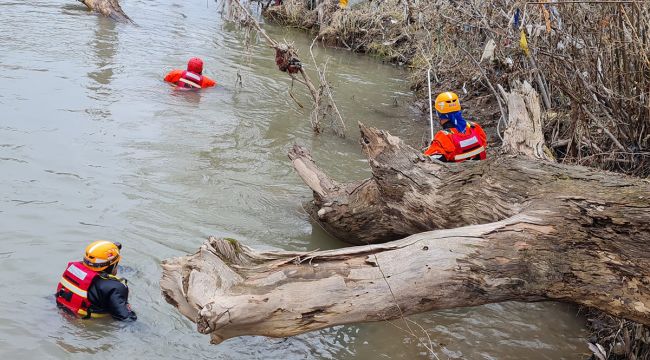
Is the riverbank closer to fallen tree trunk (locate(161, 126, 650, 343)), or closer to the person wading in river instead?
fallen tree trunk (locate(161, 126, 650, 343))

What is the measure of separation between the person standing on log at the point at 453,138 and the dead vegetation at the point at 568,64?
1.02 meters

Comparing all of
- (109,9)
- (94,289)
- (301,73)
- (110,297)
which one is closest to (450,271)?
(110,297)

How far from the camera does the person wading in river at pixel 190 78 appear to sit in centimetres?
1228

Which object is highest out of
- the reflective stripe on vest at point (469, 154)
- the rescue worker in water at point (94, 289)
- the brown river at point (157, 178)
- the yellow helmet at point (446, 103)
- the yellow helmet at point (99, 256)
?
the yellow helmet at point (446, 103)

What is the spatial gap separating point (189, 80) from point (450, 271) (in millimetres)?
8680

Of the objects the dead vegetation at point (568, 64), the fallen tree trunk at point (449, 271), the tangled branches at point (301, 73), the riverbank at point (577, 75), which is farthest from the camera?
the tangled branches at point (301, 73)

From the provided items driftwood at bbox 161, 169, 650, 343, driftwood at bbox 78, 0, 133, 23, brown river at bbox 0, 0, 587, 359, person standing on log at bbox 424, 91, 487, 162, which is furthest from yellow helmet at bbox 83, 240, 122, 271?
driftwood at bbox 78, 0, 133, 23

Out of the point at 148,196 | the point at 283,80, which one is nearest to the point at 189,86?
the point at 283,80

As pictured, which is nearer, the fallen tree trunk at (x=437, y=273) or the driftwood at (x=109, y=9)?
the fallen tree trunk at (x=437, y=273)

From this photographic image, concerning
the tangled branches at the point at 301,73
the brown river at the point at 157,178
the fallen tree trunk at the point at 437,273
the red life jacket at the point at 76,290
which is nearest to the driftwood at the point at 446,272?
the fallen tree trunk at the point at 437,273

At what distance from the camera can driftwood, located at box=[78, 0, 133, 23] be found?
1700 centimetres

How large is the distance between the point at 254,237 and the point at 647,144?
4.22m

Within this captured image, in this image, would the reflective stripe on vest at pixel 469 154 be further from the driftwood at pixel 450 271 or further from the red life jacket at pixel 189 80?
the red life jacket at pixel 189 80

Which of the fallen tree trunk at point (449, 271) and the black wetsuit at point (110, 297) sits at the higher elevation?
the fallen tree trunk at point (449, 271)
